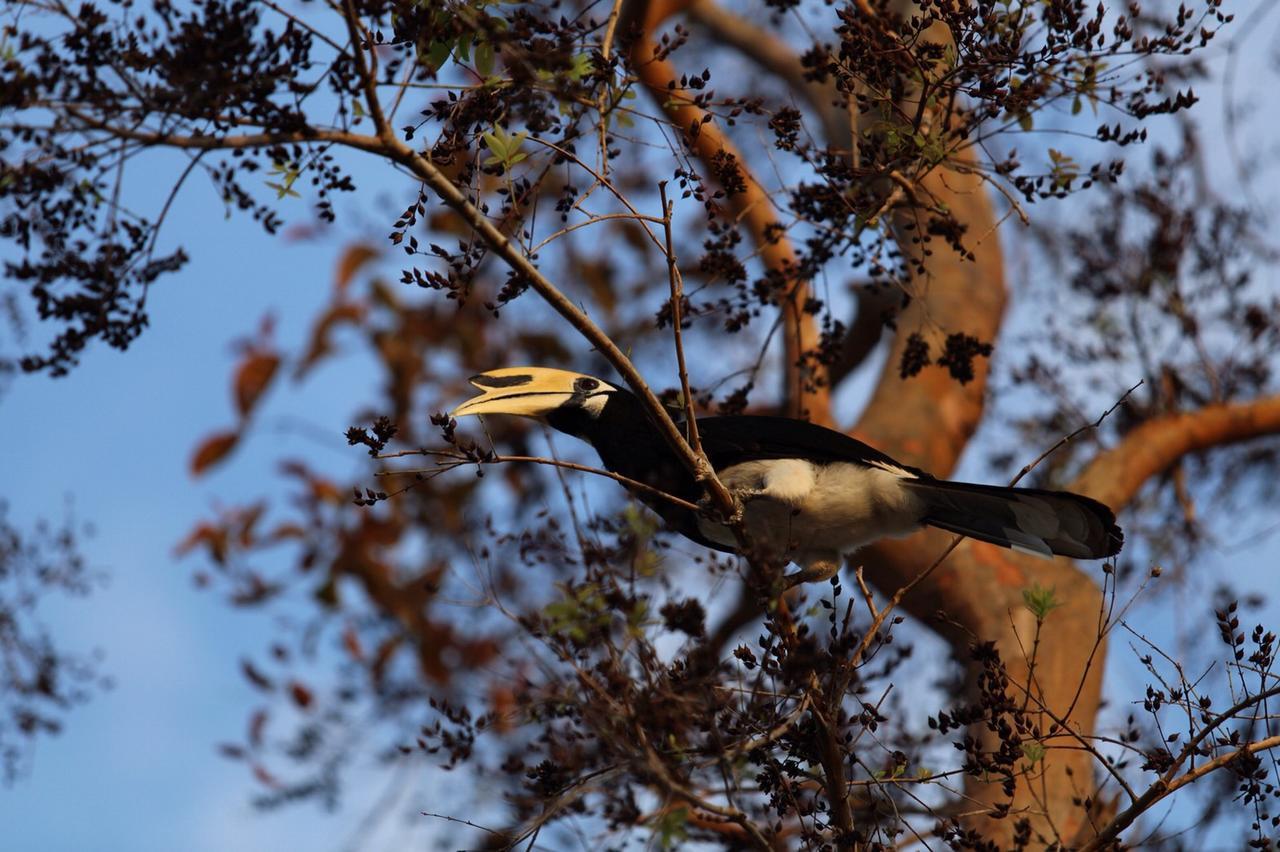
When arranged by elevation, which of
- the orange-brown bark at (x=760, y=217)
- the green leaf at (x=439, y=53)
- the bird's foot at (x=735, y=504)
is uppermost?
the orange-brown bark at (x=760, y=217)

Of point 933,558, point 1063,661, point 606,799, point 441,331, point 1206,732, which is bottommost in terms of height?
point 606,799

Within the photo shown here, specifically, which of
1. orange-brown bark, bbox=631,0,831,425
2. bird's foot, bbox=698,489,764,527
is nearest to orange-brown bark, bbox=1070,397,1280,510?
orange-brown bark, bbox=631,0,831,425

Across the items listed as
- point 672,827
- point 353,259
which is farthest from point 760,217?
point 672,827

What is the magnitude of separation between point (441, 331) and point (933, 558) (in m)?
2.55

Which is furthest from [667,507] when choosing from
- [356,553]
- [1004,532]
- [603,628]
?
[356,553]

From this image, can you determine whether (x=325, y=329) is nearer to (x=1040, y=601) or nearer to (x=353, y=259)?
(x=353, y=259)

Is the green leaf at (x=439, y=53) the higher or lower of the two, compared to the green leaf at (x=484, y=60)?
lower

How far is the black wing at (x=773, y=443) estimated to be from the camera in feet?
11.8

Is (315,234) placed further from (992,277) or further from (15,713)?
(992,277)

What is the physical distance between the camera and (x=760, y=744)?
233 cm

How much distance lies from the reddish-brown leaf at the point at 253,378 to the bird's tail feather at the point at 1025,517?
11.3 feet

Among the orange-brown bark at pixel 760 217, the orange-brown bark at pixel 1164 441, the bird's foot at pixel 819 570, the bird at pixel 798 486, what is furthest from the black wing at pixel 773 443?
the orange-brown bark at pixel 1164 441

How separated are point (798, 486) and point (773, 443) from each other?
167mm

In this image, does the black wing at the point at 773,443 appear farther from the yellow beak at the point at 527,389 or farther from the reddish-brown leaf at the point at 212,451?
the reddish-brown leaf at the point at 212,451
